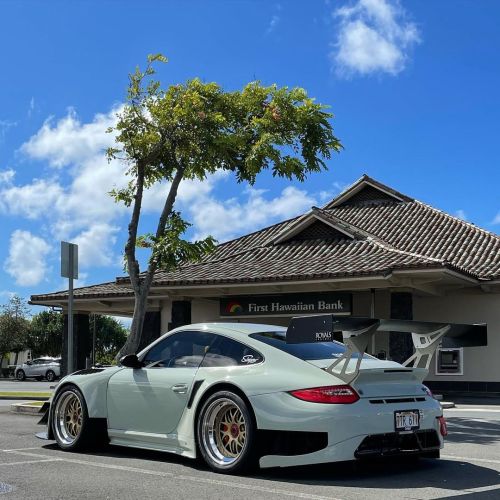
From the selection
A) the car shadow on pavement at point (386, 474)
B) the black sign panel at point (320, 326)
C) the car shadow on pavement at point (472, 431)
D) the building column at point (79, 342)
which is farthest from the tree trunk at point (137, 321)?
the building column at point (79, 342)

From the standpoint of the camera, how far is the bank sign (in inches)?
806

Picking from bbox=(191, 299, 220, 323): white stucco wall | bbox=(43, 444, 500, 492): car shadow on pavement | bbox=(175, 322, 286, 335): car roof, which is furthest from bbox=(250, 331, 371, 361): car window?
bbox=(191, 299, 220, 323): white stucco wall

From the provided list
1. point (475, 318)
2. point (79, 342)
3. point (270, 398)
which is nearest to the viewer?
point (270, 398)

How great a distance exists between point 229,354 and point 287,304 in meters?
14.7

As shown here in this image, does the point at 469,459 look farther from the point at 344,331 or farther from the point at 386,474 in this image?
the point at 344,331

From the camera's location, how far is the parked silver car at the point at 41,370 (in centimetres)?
4388

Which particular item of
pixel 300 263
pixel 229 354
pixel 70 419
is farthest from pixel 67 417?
pixel 300 263

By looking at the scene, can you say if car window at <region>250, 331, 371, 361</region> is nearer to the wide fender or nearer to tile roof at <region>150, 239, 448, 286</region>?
the wide fender

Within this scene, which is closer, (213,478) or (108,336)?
(213,478)

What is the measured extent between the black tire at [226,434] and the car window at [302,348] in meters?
0.66

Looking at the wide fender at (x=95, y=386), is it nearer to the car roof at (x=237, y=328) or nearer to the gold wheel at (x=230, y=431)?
the car roof at (x=237, y=328)

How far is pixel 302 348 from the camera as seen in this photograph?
22.2ft

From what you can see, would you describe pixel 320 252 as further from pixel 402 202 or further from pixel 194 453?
pixel 194 453

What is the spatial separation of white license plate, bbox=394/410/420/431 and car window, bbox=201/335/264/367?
4.16 feet
